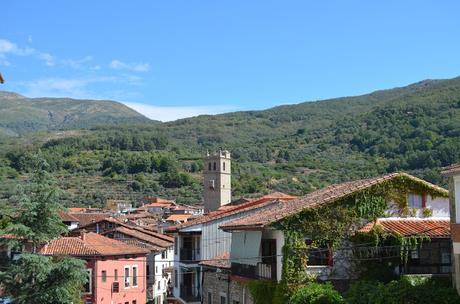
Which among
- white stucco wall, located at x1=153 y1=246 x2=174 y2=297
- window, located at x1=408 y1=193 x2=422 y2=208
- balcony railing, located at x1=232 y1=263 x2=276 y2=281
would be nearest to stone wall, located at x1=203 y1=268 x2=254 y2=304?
balcony railing, located at x1=232 y1=263 x2=276 y2=281

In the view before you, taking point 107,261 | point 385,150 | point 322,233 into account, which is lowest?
point 107,261

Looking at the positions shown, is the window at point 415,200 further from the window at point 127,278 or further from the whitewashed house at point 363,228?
the window at point 127,278

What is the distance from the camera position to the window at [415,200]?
83.3 feet

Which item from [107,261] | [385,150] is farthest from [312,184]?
[107,261]

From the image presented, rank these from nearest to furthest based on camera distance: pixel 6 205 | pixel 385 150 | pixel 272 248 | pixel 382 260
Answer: pixel 382 260 → pixel 272 248 → pixel 6 205 → pixel 385 150

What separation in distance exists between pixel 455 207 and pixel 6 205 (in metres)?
22.9

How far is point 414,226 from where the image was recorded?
24234 mm

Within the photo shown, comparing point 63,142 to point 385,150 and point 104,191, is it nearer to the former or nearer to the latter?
point 104,191

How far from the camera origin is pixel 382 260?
78.1 ft

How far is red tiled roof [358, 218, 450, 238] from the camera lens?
925 inches

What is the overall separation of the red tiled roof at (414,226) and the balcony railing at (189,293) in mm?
18880

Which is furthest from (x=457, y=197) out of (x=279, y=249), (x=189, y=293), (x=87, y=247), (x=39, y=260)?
(x=87, y=247)

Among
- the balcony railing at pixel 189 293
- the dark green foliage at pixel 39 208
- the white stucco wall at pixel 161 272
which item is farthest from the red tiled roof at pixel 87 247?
the white stucco wall at pixel 161 272

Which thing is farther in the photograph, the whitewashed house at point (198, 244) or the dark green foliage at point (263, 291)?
the whitewashed house at point (198, 244)
